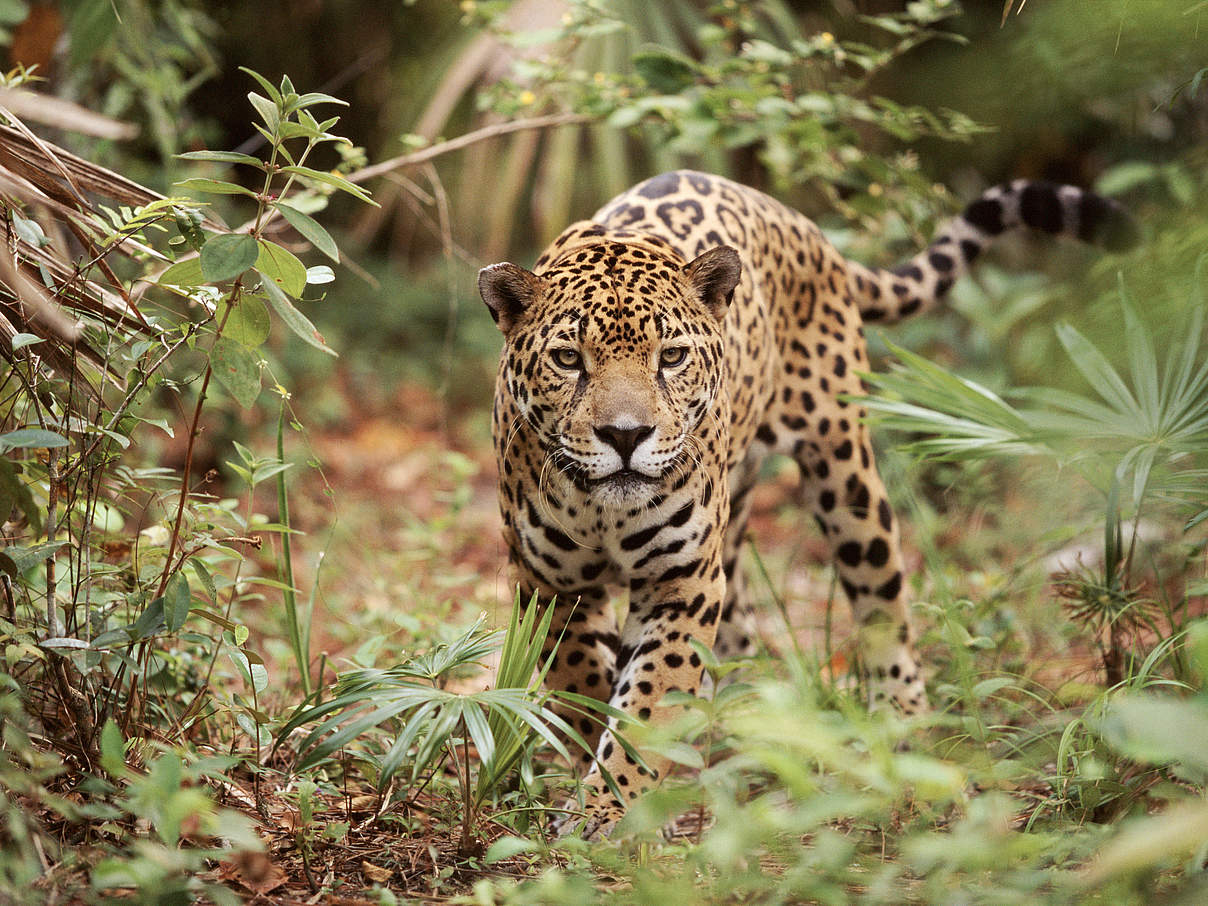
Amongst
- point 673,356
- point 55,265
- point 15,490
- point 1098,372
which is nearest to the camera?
point 15,490

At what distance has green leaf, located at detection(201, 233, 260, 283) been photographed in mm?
2836

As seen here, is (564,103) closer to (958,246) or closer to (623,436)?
(958,246)

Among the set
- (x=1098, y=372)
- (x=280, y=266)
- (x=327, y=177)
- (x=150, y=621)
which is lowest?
(x=150, y=621)

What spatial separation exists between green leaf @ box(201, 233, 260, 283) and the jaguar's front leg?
5.89 feet

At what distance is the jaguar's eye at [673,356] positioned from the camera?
380 centimetres

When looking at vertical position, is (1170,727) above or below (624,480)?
above

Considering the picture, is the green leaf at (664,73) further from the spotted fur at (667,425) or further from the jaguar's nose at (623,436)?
the jaguar's nose at (623,436)

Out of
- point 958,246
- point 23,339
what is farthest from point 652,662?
point 958,246

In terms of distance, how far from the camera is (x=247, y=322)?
10.2 ft

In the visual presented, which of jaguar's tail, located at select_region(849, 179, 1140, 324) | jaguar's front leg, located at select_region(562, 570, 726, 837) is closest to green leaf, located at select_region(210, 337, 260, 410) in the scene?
jaguar's front leg, located at select_region(562, 570, 726, 837)

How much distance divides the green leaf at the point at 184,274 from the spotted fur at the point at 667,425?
1.08 m

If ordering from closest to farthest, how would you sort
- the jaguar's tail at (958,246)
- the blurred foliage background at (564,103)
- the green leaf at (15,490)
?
the green leaf at (15,490)
the blurred foliage background at (564,103)
the jaguar's tail at (958,246)

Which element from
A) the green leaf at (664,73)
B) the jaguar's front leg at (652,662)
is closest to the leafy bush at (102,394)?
the jaguar's front leg at (652,662)

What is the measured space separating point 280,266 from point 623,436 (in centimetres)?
117
